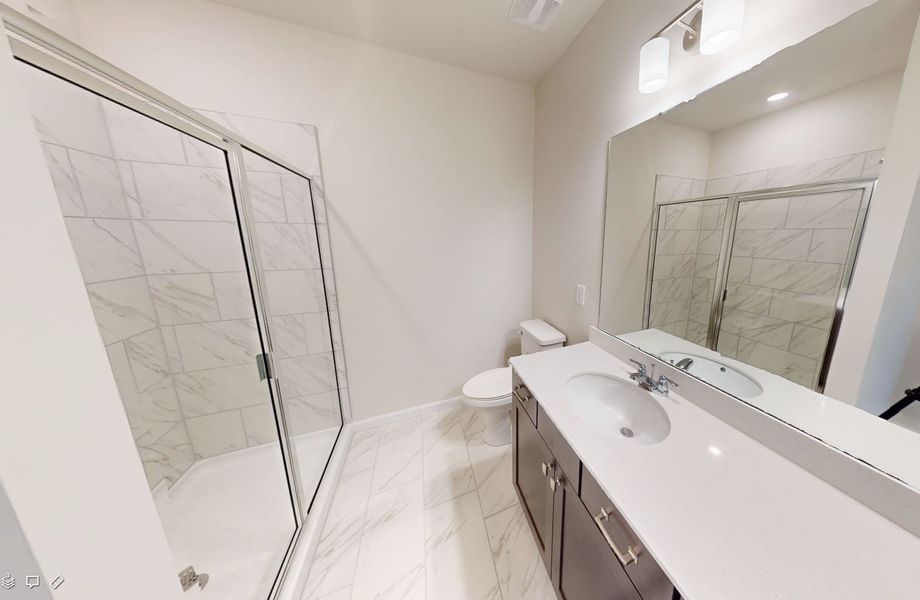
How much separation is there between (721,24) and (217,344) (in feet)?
8.63

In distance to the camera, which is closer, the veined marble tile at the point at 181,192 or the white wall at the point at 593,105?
the white wall at the point at 593,105

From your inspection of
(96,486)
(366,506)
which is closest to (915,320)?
(96,486)

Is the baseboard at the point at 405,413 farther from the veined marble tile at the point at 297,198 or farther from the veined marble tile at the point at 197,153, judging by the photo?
the veined marble tile at the point at 197,153

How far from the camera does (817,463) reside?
70 cm

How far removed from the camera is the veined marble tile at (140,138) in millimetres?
1362

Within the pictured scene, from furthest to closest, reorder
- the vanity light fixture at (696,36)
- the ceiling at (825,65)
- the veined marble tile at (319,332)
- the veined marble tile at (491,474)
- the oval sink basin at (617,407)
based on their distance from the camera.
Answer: the veined marble tile at (319,332) < the veined marble tile at (491,474) < the oval sink basin at (617,407) < the vanity light fixture at (696,36) < the ceiling at (825,65)

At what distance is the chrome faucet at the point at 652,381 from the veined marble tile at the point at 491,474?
0.95 m

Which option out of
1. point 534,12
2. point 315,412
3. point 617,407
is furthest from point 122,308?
point 534,12

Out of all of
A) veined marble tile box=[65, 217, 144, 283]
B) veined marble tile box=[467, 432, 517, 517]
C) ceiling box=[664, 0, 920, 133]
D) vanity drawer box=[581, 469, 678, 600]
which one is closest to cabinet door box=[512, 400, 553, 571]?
veined marble tile box=[467, 432, 517, 517]

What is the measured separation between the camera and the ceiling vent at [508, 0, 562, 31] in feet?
4.34

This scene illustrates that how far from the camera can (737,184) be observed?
0.89m

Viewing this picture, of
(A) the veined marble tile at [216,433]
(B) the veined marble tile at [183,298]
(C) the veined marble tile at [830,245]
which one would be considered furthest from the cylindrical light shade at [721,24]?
(A) the veined marble tile at [216,433]

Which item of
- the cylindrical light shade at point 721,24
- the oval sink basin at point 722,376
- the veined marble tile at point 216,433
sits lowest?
the veined marble tile at point 216,433

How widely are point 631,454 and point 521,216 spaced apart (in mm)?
1749
